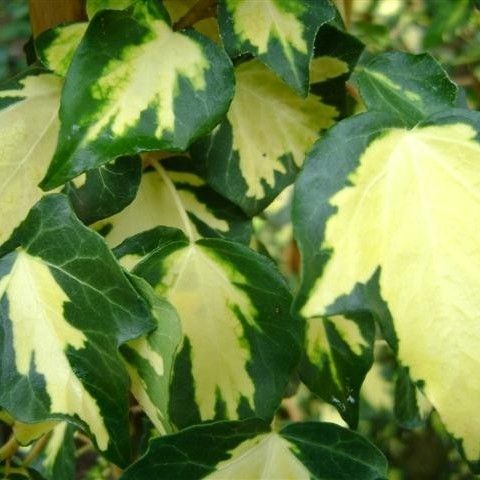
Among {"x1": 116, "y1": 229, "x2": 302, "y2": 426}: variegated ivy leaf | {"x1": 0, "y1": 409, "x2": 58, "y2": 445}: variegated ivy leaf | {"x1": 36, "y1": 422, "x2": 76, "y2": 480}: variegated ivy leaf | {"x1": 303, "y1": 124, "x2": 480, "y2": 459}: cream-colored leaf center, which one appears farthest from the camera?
{"x1": 36, "y1": 422, "x2": 76, "y2": 480}: variegated ivy leaf

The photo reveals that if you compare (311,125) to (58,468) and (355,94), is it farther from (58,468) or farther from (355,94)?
(58,468)

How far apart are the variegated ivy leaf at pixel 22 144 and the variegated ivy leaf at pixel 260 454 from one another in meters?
0.15

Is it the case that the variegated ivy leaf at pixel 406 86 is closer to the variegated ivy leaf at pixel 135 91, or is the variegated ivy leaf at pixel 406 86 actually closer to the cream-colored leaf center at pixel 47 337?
the variegated ivy leaf at pixel 135 91

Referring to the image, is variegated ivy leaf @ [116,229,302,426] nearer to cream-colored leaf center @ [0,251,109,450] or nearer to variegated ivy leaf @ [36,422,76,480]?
cream-colored leaf center @ [0,251,109,450]

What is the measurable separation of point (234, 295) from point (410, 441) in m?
1.06

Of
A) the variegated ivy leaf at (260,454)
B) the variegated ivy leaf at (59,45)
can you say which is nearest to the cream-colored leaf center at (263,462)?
the variegated ivy leaf at (260,454)

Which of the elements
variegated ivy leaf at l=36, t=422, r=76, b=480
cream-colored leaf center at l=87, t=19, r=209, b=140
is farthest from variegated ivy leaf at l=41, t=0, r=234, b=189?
variegated ivy leaf at l=36, t=422, r=76, b=480

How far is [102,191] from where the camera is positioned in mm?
472

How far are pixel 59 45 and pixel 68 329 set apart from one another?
171 millimetres

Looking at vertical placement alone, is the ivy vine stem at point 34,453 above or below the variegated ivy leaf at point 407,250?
below

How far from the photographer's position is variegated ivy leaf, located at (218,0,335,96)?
43 centimetres

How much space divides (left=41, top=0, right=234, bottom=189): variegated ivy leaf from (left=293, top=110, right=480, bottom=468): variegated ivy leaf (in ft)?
0.27

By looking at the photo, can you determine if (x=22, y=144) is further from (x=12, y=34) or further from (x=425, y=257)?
(x=12, y=34)

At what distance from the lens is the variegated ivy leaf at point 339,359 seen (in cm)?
48
